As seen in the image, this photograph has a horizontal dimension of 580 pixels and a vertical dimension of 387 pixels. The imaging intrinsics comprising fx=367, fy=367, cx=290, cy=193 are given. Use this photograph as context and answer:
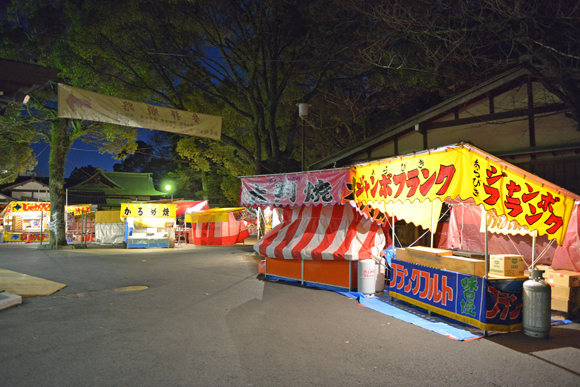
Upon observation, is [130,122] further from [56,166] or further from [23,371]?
[56,166]

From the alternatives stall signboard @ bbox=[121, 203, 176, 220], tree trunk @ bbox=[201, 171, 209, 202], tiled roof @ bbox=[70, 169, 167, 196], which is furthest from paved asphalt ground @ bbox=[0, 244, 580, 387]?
tiled roof @ bbox=[70, 169, 167, 196]

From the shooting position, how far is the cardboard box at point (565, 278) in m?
7.18

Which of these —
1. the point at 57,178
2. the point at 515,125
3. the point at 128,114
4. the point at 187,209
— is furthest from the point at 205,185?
the point at 515,125

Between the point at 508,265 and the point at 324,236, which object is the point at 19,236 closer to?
the point at 324,236

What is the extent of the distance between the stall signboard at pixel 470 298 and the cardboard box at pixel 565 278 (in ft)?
5.22

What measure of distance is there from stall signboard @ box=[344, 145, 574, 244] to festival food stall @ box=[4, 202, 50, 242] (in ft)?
90.5

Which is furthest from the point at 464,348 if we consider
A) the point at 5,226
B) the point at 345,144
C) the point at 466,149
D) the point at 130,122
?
the point at 5,226

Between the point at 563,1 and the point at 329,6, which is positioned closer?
the point at 563,1

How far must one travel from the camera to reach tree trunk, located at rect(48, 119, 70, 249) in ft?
68.0

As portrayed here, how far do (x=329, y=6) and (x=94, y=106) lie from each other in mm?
8950

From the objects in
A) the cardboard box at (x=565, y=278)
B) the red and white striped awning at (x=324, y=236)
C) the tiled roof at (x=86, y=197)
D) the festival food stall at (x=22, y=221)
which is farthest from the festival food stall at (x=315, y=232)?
the tiled roof at (x=86, y=197)

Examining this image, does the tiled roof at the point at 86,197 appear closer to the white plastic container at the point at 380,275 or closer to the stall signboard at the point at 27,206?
the stall signboard at the point at 27,206

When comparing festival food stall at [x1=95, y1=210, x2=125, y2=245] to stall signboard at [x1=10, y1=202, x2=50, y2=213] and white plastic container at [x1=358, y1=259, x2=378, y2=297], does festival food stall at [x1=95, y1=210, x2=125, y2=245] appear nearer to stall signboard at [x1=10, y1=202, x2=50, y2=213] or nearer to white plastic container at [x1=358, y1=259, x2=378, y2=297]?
stall signboard at [x1=10, y1=202, x2=50, y2=213]

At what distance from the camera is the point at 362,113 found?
60.3ft
